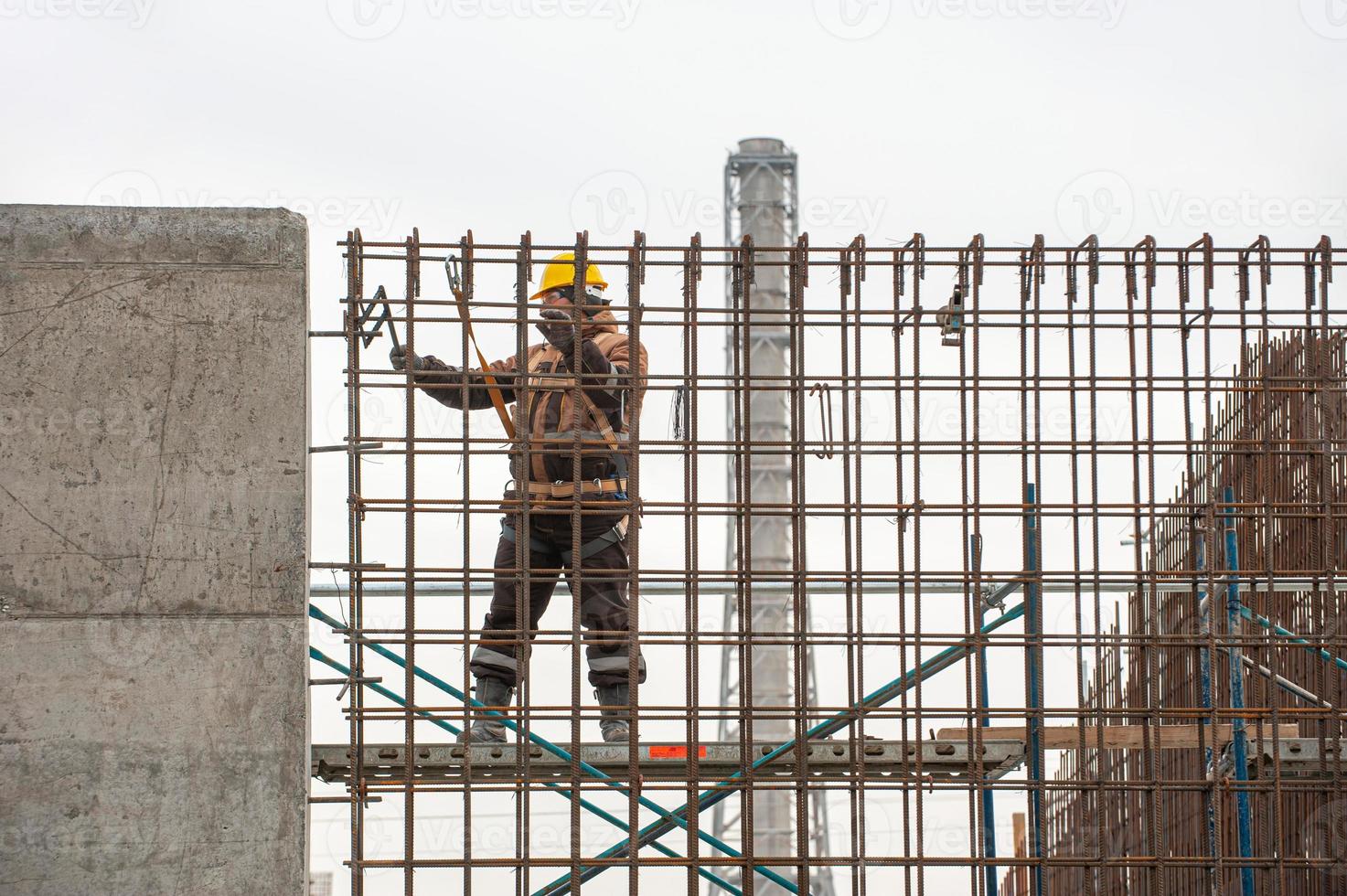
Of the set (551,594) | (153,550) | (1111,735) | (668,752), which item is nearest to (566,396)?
(551,594)

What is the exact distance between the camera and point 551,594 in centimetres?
811

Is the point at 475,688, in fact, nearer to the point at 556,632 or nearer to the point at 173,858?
the point at 556,632

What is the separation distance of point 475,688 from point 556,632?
1.13 metres

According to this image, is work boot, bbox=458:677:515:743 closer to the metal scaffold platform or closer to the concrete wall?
the metal scaffold platform

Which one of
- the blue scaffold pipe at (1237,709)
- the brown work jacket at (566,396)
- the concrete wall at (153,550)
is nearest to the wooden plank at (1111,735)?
the blue scaffold pipe at (1237,709)

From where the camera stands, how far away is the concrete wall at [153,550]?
6.75 m

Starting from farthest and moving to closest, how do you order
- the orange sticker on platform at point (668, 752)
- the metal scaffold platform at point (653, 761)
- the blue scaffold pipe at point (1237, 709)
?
the blue scaffold pipe at point (1237, 709) → the orange sticker on platform at point (668, 752) → the metal scaffold platform at point (653, 761)

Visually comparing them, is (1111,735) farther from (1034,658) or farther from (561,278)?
(561,278)

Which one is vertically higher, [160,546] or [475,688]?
[160,546]

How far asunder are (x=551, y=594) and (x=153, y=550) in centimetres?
190

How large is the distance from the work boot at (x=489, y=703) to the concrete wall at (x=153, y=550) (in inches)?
37.3

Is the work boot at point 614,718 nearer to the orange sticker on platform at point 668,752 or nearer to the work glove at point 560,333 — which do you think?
the orange sticker on platform at point 668,752

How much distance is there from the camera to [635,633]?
711 centimetres

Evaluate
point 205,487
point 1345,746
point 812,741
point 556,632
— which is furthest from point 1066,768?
point 205,487
